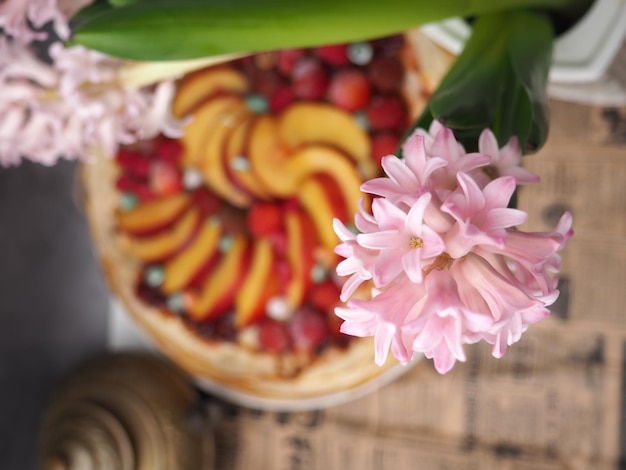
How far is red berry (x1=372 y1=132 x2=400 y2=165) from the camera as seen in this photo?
0.59 metres

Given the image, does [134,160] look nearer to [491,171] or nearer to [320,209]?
[320,209]

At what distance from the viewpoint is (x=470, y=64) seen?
12.1 inches

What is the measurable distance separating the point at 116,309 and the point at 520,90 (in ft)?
2.09

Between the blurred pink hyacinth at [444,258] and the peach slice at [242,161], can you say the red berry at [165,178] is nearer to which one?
the peach slice at [242,161]

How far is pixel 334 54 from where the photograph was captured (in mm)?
601

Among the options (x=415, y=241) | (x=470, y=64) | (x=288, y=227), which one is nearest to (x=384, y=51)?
(x=288, y=227)

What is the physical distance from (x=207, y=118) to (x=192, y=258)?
155 millimetres

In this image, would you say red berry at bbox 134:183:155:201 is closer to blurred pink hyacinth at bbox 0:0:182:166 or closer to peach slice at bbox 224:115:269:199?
peach slice at bbox 224:115:269:199

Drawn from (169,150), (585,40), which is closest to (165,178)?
(169,150)

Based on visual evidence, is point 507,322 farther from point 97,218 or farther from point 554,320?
point 97,218

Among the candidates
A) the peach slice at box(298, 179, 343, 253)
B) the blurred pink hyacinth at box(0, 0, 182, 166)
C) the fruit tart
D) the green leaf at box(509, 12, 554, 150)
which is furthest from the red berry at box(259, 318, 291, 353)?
the green leaf at box(509, 12, 554, 150)

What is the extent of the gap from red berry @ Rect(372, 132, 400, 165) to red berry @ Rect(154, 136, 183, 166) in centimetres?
22

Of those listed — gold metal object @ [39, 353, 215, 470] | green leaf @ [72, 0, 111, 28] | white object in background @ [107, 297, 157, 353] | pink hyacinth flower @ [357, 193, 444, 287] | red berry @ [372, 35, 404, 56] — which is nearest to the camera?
pink hyacinth flower @ [357, 193, 444, 287]

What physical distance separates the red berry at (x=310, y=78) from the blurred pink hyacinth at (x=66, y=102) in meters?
0.22
